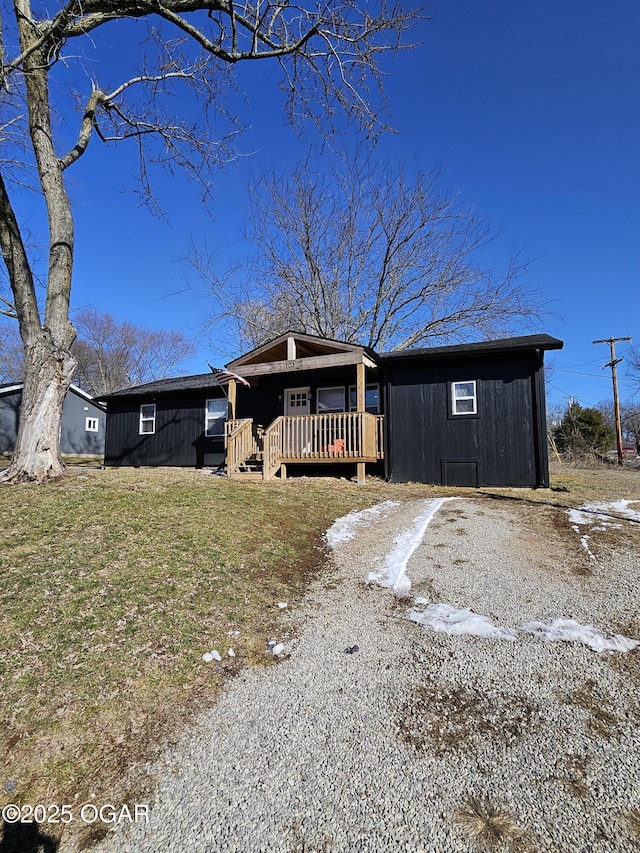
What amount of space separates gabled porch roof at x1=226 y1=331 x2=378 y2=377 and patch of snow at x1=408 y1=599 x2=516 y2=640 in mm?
7899

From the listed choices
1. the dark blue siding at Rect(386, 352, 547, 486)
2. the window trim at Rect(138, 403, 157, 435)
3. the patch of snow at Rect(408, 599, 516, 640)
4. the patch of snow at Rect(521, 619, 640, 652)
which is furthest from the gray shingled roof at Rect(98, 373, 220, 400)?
the patch of snow at Rect(521, 619, 640, 652)

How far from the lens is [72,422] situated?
83.4 feet

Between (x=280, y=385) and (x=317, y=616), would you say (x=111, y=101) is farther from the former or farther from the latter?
(x=317, y=616)

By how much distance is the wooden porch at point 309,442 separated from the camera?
35.4 ft

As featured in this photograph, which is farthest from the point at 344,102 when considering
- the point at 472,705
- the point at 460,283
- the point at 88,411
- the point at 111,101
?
the point at 88,411

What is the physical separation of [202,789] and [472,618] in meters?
2.27

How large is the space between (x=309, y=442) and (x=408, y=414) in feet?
9.19

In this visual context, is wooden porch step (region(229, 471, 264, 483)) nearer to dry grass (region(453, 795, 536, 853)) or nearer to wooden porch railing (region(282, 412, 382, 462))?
wooden porch railing (region(282, 412, 382, 462))

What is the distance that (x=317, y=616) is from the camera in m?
3.39

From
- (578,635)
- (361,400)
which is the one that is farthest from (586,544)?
(361,400)

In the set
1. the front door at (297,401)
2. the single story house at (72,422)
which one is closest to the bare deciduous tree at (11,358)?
the single story house at (72,422)

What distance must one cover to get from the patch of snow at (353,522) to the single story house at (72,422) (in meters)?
19.1

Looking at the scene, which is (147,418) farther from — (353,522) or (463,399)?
(353,522)

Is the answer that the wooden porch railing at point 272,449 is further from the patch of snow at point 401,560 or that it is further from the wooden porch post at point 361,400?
the patch of snow at point 401,560
